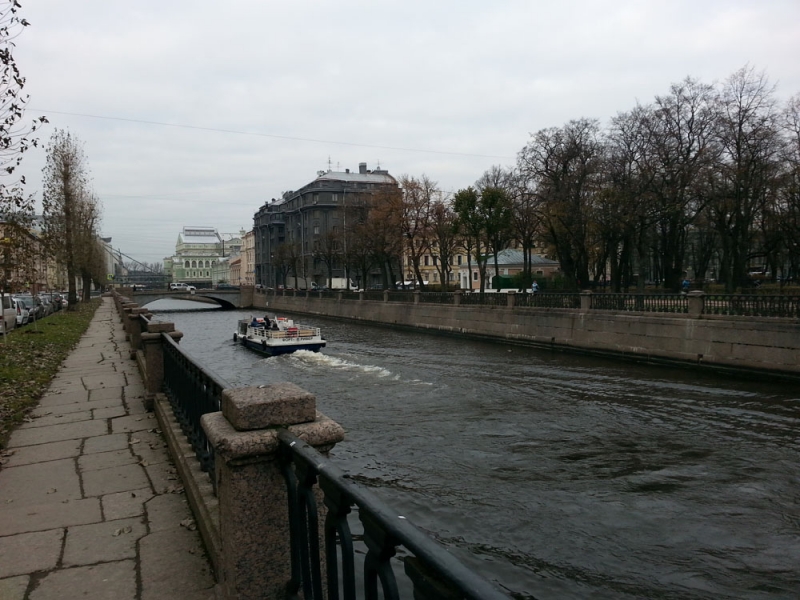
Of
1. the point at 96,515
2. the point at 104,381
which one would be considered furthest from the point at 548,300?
the point at 96,515

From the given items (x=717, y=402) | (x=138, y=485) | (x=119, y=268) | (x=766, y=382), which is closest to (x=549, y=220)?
(x=766, y=382)

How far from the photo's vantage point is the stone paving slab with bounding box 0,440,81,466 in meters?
6.31

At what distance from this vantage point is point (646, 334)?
22188mm

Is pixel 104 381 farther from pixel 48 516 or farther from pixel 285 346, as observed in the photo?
pixel 285 346

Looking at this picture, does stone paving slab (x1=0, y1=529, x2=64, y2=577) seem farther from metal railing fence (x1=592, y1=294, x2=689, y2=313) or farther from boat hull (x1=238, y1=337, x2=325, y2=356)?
boat hull (x1=238, y1=337, x2=325, y2=356)

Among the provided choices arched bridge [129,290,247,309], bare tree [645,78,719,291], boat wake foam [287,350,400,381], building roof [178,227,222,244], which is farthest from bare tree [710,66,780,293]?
building roof [178,227,222,244]

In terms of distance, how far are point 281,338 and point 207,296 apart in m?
45.9

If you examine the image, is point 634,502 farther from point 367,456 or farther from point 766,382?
point 766,382

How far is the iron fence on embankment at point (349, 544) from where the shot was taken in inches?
63.9

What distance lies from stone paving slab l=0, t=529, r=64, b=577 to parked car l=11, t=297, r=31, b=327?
28.2 m

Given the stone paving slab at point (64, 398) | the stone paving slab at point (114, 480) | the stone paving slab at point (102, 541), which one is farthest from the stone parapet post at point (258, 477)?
the stone paving slab at point (64, 398)

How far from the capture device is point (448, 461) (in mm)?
10688

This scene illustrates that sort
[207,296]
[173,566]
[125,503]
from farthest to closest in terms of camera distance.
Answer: [207,296] < [125,503] < [173,566]

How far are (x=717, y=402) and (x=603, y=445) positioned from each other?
5.30 meters
